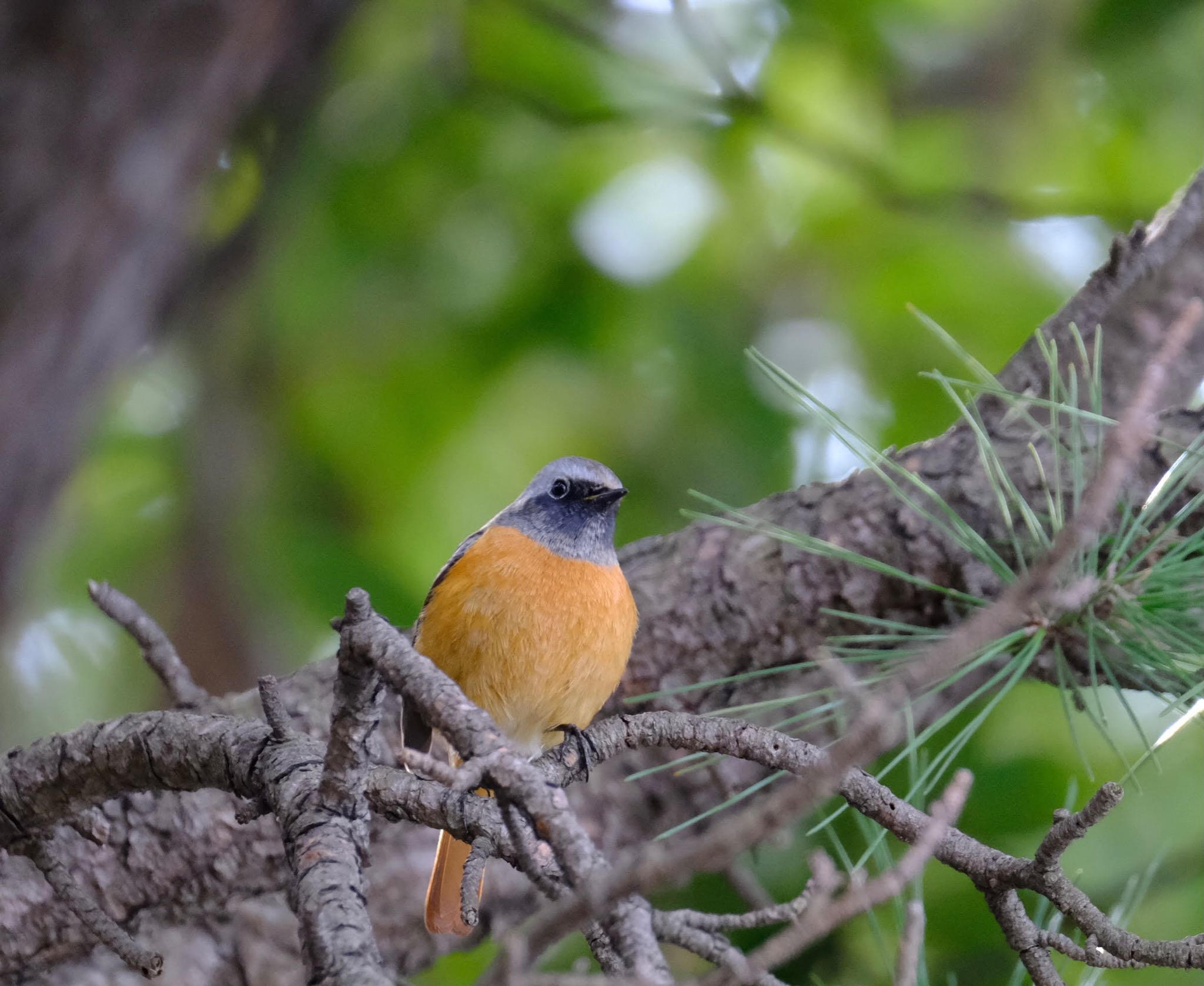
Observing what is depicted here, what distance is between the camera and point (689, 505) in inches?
186

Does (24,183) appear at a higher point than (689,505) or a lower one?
higher

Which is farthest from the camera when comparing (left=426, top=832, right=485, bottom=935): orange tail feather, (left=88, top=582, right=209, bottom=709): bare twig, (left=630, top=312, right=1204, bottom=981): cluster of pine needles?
(left=426, top=832, right=485, bottom=935): orange tail feather

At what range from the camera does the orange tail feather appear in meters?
2.78

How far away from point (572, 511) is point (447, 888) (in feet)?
3.59

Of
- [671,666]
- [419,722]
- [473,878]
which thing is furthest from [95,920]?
[671,666]

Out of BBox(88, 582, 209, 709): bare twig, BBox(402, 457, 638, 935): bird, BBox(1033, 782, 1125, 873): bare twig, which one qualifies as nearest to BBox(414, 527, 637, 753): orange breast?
BBox(402, 457, 638, 935): bird

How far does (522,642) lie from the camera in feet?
8.92

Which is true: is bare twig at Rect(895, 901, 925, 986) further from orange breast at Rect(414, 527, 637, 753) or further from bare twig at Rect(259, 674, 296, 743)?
orange breast at Rect(414, 527, 637, 753)

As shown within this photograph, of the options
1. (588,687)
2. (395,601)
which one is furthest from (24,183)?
(588,687)

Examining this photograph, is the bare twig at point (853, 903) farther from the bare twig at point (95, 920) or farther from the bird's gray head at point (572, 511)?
the bird's gray head at point (572, 511)

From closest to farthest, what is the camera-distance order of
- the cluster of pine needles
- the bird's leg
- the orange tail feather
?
the bird's leg, the cluster of pine needles, the orange tail feather

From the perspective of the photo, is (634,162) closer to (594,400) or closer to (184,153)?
(594,400)

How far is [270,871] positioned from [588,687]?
2.97ft

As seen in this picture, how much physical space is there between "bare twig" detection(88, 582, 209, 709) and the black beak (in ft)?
4.04
